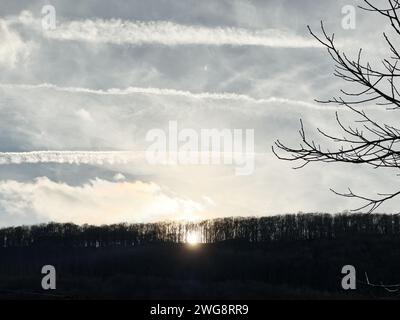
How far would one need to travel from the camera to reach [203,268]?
13588 cm

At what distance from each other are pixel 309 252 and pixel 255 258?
44.9ft

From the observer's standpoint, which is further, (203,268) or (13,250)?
(13,250)

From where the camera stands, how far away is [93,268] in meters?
137

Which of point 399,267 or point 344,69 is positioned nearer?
point 344,69

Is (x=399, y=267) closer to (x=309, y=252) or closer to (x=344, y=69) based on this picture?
(x=309, y=252)

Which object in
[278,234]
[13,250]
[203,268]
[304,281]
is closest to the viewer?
[304,281]

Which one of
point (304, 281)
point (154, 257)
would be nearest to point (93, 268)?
point (154, 257)

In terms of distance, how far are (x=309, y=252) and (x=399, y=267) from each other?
Result: 2231 centimetres
